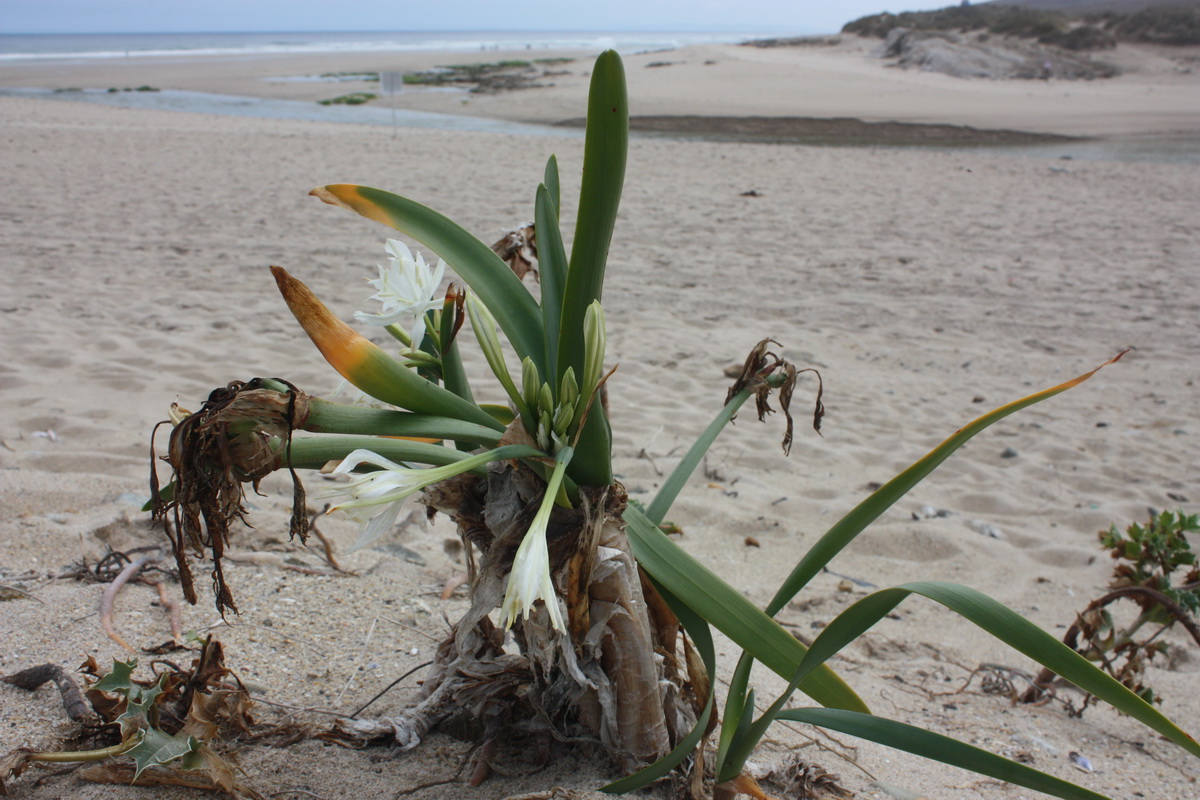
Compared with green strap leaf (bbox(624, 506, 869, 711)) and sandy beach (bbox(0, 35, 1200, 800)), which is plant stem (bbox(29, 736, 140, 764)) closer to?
sandy beach (bbox(0, 35, 1200, 800))

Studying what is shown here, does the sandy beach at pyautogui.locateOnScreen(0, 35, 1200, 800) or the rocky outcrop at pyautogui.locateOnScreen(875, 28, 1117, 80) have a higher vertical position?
the rocky outcrop at pyautogui.locateOnScreen(875, 28, 1117, 80)

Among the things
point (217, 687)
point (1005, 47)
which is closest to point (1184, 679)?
point (217, 687)

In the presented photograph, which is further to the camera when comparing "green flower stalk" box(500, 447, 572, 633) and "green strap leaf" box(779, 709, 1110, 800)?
"green strap leaf" box(779, 709, 1110, 800)

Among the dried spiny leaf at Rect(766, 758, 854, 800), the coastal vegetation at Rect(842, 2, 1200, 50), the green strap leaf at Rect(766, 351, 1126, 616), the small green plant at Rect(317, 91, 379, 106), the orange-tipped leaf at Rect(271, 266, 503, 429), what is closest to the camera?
the orange-tipped leaf at Rect(271, 266, 503, 429)

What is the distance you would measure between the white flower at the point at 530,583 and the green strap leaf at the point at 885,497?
41 centimetres

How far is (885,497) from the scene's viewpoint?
3.40 ft

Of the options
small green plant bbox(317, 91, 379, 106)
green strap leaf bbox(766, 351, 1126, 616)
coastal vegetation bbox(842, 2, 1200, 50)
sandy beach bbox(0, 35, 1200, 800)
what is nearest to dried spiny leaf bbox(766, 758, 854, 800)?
sandy beach bbox(0, 35, 1200, 800)

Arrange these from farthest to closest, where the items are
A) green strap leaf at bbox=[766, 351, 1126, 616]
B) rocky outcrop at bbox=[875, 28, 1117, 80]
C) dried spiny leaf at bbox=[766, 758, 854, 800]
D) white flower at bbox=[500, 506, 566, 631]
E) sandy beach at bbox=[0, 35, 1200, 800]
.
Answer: rocky outcrop at bbox=[875, 28, 1117, 80]
sandy beach at bbox=[0, 35, 1200, 800]
dried spiny leaf at bbox=[766, 758, 854, 800]
green strap leaf at bbox=[766, 351, 1126, 616]
white flower at bbox=[500, 506, 566, 631]

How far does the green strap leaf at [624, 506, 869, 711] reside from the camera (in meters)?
1.05

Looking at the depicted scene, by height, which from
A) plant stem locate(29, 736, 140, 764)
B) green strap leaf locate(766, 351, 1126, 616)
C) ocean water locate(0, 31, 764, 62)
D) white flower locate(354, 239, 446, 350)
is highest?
ocean water locate(0, 31, 764, 62)

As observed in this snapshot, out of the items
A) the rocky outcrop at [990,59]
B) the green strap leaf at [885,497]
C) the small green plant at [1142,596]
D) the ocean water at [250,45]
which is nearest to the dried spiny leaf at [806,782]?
the green strap leaf at [885,497]

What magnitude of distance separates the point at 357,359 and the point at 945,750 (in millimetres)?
834

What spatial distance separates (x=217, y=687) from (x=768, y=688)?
106 centimetres

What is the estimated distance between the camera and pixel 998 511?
2883 mm
